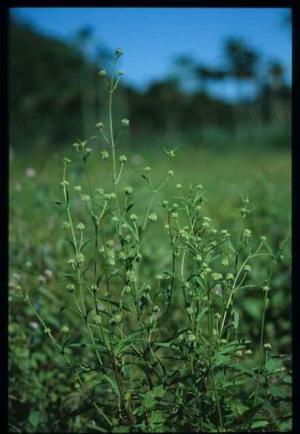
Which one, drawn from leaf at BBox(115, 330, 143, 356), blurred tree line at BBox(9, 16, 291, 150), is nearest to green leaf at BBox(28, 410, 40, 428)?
leaf at BBox(115, 330, 143, 356)

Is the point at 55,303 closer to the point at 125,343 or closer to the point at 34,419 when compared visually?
the point at 34,419

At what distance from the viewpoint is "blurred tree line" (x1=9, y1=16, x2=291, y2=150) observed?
66.4ft

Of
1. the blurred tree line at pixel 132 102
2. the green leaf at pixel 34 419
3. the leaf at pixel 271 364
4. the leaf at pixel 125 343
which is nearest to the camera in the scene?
the leaf at pixel 125 343

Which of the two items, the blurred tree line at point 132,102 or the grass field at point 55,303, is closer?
the grass field at point 55,303

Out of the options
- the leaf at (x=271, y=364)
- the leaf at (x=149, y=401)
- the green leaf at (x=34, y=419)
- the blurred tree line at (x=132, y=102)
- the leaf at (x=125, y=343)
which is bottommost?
the green leaf at (x=34, y=419)

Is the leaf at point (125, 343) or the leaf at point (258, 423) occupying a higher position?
the leaf at point (125, 343)

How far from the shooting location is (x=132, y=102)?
2928 cm

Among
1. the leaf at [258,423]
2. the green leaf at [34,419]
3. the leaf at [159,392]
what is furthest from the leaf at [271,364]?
the green leaf at [34,419]

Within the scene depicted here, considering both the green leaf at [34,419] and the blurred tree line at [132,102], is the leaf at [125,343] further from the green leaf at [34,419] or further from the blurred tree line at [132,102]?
the blurred tree line at [132,102]

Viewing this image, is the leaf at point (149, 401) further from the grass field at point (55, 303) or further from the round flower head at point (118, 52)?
the round flower head at point (118, 52)

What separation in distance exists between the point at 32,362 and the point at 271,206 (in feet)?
7.10

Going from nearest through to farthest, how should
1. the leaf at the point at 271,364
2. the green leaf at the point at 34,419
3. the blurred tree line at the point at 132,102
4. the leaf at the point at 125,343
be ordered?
the leaf at the point at 125,343, the leaf at the point at 271,364, the green leaf at the point at 34,419, the blurred tree line at the point at 132,102

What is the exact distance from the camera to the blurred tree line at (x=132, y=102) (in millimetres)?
20234

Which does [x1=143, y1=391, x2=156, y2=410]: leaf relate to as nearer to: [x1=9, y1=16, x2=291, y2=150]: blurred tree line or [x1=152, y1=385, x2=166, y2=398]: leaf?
[x1=152, y1=385, x2=166, y2=398]: leaf
